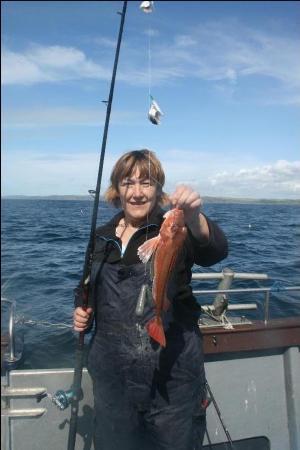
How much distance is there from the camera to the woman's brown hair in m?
3.06

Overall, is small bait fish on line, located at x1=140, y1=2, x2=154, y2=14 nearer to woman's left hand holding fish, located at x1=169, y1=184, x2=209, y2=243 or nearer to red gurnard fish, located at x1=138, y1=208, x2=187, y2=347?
woman's left hand holding fish, located at x1=169, y1=184, x2=209, y2=243

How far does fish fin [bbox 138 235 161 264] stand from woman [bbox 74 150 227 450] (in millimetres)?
142

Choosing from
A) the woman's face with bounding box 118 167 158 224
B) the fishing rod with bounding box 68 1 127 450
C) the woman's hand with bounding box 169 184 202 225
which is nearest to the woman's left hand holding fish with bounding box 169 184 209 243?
the woman's hand with bounding box 169 184 202 225

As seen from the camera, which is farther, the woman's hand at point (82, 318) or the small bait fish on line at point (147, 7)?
the woman's hand at point (82, 318)

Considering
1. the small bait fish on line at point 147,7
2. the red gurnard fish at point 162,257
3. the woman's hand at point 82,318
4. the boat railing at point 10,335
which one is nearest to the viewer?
the boat railing at point 10,335

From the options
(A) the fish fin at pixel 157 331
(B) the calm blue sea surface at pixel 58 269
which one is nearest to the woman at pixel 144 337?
(A) the fish fin at pixel 157 331

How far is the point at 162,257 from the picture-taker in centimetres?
279

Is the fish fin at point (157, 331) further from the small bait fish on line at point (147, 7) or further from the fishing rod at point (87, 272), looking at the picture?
the small bait fish on line at point (147, 7)

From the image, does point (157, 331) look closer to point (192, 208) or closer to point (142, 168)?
point (192, 208)

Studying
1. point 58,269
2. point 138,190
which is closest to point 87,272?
point 138,190

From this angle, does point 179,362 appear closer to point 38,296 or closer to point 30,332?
point 30,332

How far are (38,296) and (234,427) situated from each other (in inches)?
203

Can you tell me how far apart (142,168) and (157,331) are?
1.13 meters

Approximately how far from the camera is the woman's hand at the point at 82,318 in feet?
10.4
